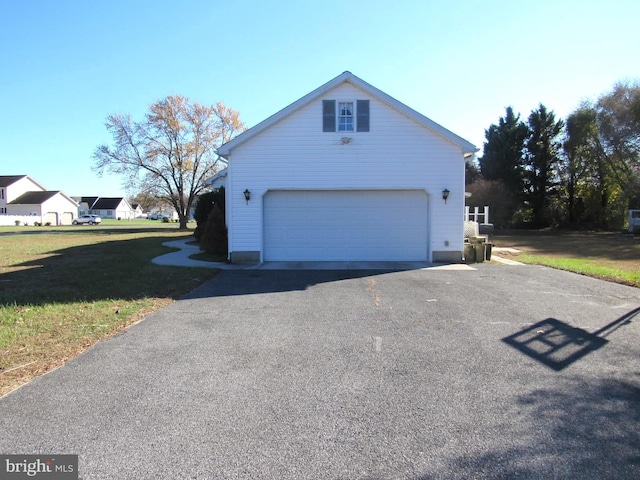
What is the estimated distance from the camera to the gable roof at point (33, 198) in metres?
68.2

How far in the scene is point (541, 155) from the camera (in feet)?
131

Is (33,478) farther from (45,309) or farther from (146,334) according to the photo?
(45,309)

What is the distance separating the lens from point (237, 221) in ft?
45.7

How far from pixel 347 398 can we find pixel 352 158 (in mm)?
10837

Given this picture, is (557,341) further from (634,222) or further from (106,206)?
(106,206)

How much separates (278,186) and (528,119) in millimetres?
35651

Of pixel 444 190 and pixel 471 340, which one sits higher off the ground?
pixel 444 190

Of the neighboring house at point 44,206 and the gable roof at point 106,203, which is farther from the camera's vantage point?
the gable roof at point 106,203

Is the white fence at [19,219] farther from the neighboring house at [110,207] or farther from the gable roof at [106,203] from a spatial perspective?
the gable roof at [106,203]

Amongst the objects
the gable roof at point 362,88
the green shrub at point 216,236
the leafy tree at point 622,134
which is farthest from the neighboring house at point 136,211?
the gable roof at point 362,88

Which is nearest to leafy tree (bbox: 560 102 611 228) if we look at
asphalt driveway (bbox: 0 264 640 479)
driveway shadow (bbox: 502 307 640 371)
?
asphalt driveway (bbox: 0 264 640 479)

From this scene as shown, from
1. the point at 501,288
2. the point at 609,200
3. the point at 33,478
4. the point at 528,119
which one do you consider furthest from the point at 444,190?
the point at 609,200

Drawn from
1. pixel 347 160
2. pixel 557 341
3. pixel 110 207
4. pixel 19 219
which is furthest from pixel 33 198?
pixel 557 341

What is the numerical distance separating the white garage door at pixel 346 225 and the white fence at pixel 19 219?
196ft
